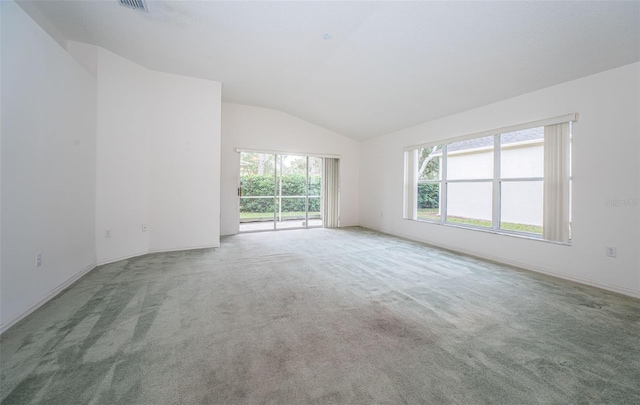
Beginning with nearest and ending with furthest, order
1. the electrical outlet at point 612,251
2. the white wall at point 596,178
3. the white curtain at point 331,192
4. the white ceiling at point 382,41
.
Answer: the white ceiling at point 382,41 → the white wall at point 596,178 → the electrical outlet at point 612,251 → the white curtain at point 331,192

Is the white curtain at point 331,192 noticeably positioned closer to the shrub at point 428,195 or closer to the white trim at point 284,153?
the white trim at point 284,153

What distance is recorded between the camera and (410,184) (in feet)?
19.4

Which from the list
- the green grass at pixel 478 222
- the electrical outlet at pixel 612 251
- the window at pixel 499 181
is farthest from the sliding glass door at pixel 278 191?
the electrical outlet at pixel 612 251

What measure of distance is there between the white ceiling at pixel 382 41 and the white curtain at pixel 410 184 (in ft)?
4.31

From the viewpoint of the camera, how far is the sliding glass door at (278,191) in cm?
674

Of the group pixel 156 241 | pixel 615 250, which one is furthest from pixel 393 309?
pixel 156 241

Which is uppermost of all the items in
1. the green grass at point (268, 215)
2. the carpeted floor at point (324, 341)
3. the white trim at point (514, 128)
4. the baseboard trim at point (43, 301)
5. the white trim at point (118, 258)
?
the white trim at point (514, 128)

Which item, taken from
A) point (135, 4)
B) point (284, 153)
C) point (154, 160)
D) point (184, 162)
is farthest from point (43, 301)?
point (284, 153)

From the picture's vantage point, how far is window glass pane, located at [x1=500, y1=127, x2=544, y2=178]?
3768 millimetres

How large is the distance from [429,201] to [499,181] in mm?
1579

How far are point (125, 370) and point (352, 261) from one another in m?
2.99

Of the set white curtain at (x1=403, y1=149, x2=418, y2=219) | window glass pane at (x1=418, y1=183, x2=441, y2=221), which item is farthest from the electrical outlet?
white curtain at (x1=403, y1=149, x2=418, y2=219)

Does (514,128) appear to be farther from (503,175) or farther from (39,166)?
(39,166)

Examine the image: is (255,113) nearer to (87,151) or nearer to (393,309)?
(87,151)
